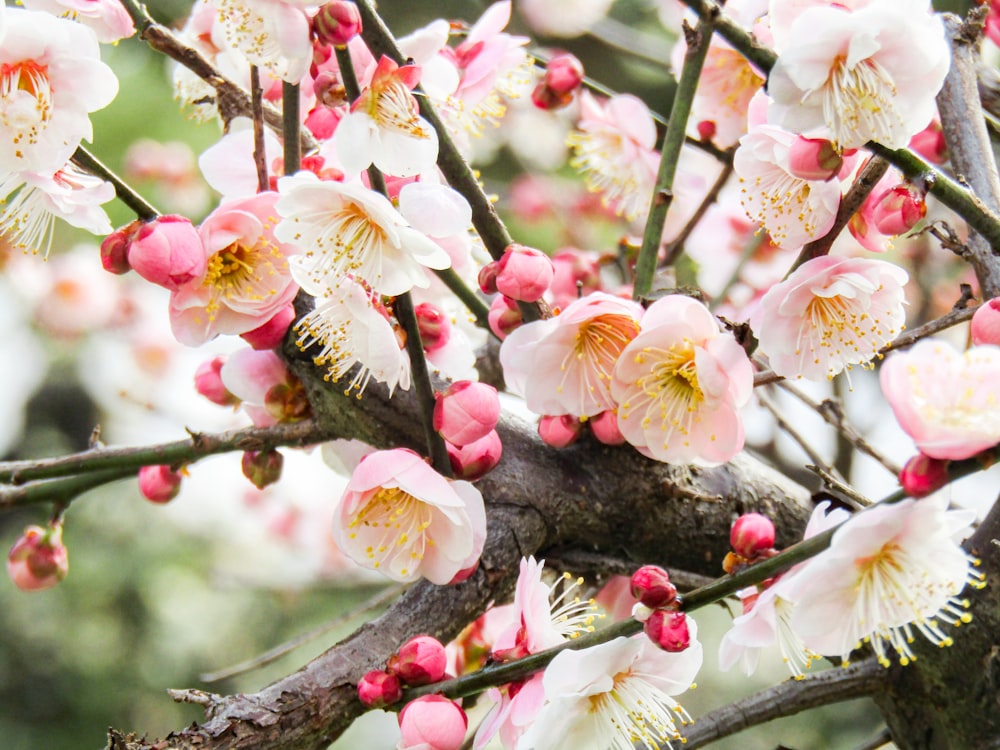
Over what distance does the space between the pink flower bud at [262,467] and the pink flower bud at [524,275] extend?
0.38m

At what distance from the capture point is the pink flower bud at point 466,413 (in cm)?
80

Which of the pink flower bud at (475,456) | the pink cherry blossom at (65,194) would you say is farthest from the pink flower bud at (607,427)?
the pink cherry blossom at (65,194)

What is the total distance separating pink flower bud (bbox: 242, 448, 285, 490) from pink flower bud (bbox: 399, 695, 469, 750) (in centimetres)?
38

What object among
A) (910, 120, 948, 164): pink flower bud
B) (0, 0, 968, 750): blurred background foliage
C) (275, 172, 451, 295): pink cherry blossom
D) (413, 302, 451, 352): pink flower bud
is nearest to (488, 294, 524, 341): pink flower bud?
(413, 302, 451, 352): pink flower bud

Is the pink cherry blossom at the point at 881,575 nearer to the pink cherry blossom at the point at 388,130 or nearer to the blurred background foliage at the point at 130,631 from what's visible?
the pink cherry blossom at the point at 388,130

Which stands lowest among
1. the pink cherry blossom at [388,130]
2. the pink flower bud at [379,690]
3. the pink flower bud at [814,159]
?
the pink flower bud at [379,690]

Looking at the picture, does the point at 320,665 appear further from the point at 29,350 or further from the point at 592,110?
the point at 29,350

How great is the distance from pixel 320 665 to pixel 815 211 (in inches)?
21.4

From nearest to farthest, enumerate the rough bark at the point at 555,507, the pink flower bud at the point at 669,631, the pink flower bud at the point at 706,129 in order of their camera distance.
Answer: the pink flower bud at the point at 669,631 < the rough bark at the point at 555,507 < the pink flower bud at the point at 706,129

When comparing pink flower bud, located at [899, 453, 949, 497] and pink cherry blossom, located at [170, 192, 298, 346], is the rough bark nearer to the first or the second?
pink cherry blossom, located at [170, 192, 298, 346]

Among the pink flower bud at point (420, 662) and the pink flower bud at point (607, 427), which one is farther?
the pink flower bud at point (607, 427)

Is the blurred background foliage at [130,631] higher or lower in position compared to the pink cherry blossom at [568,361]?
lower

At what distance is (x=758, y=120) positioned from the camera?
89 cm

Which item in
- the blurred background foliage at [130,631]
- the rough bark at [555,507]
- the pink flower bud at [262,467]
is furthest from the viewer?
the blurred background foliage at [130,631]
